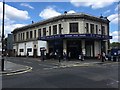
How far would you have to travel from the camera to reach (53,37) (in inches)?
1576

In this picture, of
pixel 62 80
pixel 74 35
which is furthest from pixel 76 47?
pixel 62 80

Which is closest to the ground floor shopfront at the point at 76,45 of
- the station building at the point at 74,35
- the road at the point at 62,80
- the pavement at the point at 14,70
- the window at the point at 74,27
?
the station building at the point at 74,35

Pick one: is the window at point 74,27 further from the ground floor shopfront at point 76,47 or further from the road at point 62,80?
the road at point 62,80

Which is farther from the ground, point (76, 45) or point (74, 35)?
point (74, 35)

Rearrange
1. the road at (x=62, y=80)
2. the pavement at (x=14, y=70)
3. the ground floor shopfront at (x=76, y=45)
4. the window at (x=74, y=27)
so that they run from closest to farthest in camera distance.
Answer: the road at (x=62, y=80)
the pavement at (x=14, y=70)
the ground floor shopfront at (x=76, y=45)
the window at (x=74, y=27)

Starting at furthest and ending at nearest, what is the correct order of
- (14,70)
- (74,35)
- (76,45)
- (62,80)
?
(76,45), (74,35), (14,70), (62,80)

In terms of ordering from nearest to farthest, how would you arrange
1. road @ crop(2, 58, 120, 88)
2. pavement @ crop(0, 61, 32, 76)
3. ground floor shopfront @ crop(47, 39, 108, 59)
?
road @ crop(2, 58, 120, 88), pavement @ crop(0, 61, 32, 76), ground floor shopfront @ crop(47, 39, 108, 59)

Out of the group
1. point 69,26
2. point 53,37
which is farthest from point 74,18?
point 53,37

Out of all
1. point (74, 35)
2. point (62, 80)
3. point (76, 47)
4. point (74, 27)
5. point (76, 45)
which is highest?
point (74, 27)

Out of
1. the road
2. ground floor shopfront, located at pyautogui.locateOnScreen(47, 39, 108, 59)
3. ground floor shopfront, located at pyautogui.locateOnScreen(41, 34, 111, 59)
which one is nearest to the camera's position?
the road

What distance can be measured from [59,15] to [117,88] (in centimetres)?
3277

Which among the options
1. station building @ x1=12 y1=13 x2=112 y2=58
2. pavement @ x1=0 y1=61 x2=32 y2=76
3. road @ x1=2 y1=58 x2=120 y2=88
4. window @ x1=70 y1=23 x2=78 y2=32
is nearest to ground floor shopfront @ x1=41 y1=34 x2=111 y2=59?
station building @ x1=12 y1=13 x2=112 y2=58

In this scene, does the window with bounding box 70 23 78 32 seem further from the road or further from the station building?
the road

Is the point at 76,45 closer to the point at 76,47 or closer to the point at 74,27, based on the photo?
the point at 76,47
